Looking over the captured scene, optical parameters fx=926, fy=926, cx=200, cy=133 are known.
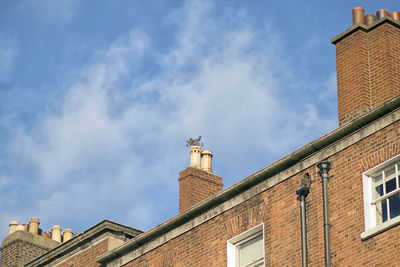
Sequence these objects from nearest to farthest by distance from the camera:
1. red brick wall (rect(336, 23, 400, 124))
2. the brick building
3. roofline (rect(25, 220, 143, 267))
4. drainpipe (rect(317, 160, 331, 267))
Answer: the brick building, drainpipe (rect(317, 160, 331, 267)), red brick wall (rect(336, 23, 400, 124)), roofline (rect(25, 220, 143, 267))

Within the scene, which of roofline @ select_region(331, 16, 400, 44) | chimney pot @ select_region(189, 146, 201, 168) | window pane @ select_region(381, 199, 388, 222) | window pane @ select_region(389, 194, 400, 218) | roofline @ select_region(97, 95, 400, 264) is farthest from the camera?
chimney pot @ select_region(189, 146, 201, 168)

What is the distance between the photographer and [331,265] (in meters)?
20.2

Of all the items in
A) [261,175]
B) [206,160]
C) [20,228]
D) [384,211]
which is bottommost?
[384,211]

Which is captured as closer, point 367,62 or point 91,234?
point 367,62

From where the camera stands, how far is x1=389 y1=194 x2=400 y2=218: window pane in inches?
773

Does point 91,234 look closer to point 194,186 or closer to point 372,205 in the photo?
point 194,186

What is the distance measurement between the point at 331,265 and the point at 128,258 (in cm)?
785

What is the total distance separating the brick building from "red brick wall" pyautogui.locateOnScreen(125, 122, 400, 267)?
25 mm

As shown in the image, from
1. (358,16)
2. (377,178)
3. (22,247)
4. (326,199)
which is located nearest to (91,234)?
(22,247)

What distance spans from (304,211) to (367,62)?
5.21 m

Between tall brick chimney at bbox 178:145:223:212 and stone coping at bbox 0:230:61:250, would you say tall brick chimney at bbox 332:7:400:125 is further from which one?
stone coping at bbox 0:230:61:250

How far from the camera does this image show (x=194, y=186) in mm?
29297

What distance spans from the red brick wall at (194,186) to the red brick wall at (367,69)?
6752 mm

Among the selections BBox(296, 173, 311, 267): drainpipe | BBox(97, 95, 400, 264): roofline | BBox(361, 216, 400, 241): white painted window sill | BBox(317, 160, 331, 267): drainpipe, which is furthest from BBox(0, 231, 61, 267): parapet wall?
BBox(361, 216, 400, 241): white painted window sill
